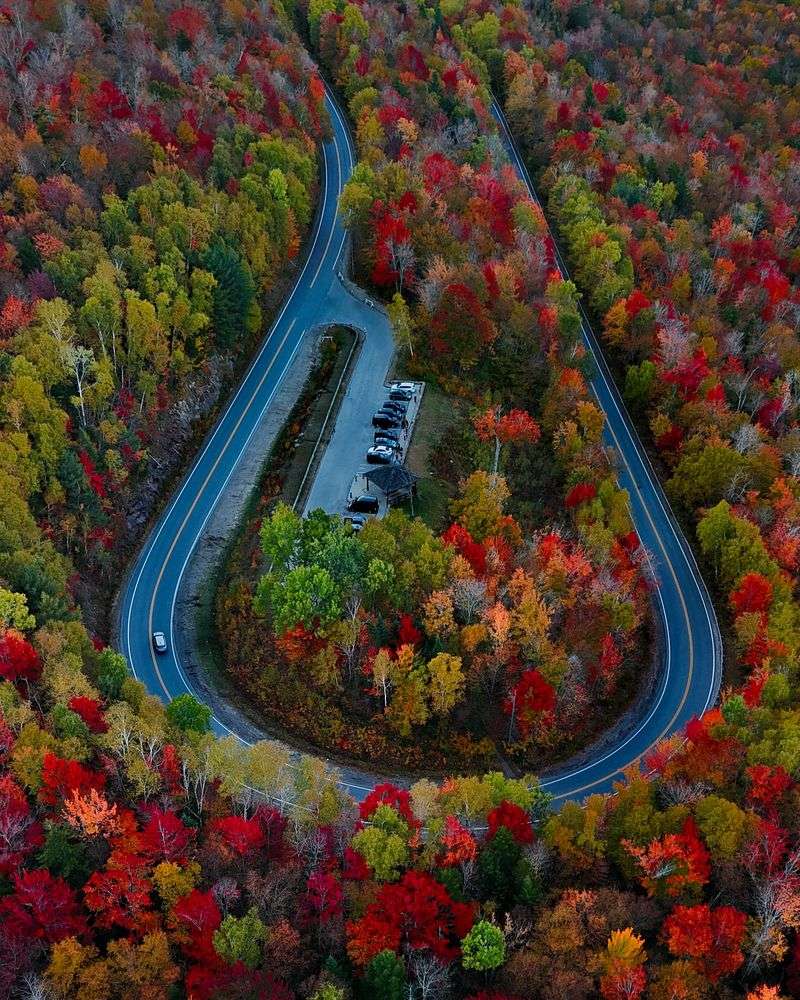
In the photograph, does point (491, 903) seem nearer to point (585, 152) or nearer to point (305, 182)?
point (305, 182)

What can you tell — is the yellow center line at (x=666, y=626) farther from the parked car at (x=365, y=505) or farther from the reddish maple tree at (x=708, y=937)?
the parked car at (x=365, y=505)

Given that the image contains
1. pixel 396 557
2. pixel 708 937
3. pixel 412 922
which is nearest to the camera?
pixel 412 922

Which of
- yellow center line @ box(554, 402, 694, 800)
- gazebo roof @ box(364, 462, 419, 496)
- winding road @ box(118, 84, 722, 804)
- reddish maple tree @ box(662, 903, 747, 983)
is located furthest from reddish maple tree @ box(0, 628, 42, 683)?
reddish maple tree @ box(662, 903, 747, 983)

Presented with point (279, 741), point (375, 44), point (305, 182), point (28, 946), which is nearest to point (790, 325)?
point (305, 182)

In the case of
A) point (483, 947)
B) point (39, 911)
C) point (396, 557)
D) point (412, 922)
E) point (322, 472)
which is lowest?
point (412, 922)

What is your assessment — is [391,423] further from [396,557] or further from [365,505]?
[396,557]

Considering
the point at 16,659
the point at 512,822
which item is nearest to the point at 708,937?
the point at 512,822
